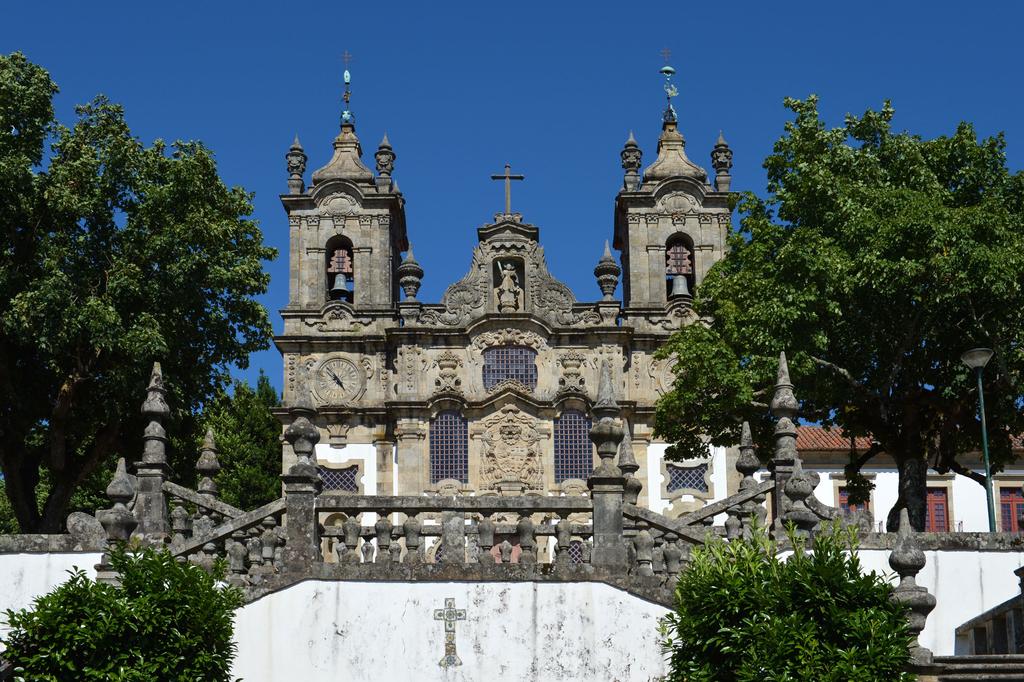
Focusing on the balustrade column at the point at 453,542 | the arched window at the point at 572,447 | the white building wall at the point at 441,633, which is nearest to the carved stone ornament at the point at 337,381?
the arched window at the point at 572,447

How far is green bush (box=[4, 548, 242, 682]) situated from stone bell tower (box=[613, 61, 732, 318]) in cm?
3278

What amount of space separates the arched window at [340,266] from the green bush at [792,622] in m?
34.8

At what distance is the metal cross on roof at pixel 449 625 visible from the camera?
55.7 ft

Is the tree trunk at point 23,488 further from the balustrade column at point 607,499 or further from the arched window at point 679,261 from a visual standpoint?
the arched window at point 679,261

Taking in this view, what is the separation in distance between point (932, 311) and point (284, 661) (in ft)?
51.2

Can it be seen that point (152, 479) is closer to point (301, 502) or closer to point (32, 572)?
point (32, 572)

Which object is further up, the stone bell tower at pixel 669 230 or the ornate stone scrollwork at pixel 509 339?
the stone bell tower at pixel 669 230

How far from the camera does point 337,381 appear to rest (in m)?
46.5

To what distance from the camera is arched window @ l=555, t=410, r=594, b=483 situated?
44.7 meters

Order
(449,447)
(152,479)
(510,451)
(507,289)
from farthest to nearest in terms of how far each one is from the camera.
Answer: (507,289) < (449,447) < (510,451) < (152,479)

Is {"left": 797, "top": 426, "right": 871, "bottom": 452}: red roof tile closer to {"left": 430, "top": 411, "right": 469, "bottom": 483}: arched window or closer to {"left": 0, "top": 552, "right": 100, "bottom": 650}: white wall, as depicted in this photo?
{"left": 430, "top": 411, "right": 469, "bottom": 483}: arched window

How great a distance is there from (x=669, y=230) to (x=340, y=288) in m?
11.1

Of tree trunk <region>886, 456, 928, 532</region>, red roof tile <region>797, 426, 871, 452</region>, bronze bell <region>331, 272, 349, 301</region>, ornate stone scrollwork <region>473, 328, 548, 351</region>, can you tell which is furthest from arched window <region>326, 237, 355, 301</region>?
tree trunk <region>886, 456, 928, 532</region>

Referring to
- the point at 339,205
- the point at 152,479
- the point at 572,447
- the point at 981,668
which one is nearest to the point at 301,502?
the point at 152,479
